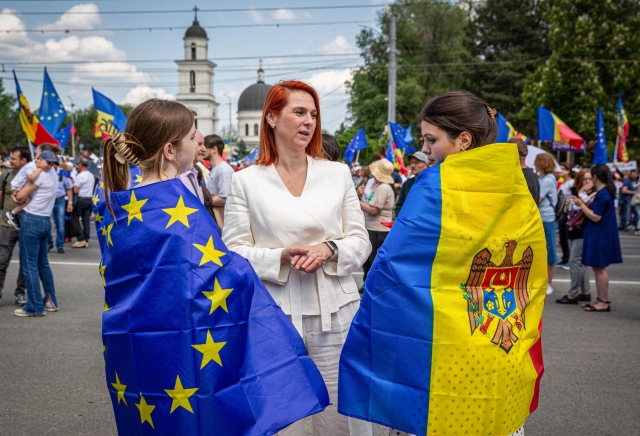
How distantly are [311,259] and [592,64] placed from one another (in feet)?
106

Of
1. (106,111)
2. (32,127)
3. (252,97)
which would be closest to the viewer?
(32,127)

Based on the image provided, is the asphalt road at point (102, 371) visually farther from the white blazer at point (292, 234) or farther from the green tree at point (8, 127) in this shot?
the green tree at point (8, 127)

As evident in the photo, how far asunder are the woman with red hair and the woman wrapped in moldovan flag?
582 millimetres

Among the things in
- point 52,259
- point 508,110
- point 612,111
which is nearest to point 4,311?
point 52,259

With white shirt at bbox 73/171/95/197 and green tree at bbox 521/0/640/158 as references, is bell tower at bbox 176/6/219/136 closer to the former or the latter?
green tree at bbox 521/0/640/158

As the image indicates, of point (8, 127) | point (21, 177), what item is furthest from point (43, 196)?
point (8, 127)

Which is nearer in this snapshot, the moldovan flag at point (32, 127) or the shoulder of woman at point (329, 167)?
the shoulder of woman at point (329, 167)

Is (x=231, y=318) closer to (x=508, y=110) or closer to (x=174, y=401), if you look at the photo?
(x=174, y=401)

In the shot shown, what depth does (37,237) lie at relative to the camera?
24.6ft

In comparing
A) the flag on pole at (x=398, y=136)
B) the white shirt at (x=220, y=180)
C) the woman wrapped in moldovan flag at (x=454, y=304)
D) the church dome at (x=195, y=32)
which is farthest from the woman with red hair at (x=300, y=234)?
the church dome at (x=195, y=32)

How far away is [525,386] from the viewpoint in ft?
7.86

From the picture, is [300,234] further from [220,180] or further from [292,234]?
[220,180]

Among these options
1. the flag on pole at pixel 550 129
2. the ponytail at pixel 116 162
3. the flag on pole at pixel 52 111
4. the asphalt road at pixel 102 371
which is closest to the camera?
the ponytail at pixel 116 162

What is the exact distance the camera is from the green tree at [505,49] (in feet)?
141
